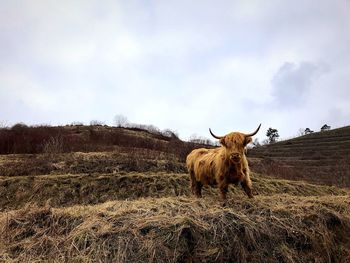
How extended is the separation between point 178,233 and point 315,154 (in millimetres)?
42403

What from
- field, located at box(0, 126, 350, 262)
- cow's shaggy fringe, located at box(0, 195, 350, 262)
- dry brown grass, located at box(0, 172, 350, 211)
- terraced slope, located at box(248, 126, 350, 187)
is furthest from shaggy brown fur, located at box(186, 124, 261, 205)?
terraced slope, located at box(248, 126, 350, 187)

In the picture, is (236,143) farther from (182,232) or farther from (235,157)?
(182,232)

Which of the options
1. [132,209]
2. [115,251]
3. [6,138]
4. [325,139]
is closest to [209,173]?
[132,209]

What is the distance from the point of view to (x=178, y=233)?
691 cm

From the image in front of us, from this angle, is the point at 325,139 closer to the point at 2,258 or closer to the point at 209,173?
the point at 209,173

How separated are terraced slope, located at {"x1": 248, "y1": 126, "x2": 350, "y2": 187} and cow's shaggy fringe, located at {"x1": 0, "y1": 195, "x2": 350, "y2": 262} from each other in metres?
20.0

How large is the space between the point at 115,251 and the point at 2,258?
192 cm

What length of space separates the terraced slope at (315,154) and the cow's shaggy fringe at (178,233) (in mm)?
20040

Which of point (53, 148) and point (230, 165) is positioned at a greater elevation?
point (53, 148)

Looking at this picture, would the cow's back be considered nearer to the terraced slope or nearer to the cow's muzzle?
the cow's muzzle

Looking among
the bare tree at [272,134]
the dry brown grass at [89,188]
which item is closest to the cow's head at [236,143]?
the dry brown grass at [89,188]

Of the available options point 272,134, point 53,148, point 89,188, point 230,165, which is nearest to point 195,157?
point 230,165

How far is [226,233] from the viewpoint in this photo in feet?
23.5

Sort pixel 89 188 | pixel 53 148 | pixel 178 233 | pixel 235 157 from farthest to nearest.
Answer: pixel 53 148 < pixel 89 188 < pixel 235 157 < pixel 178 233
